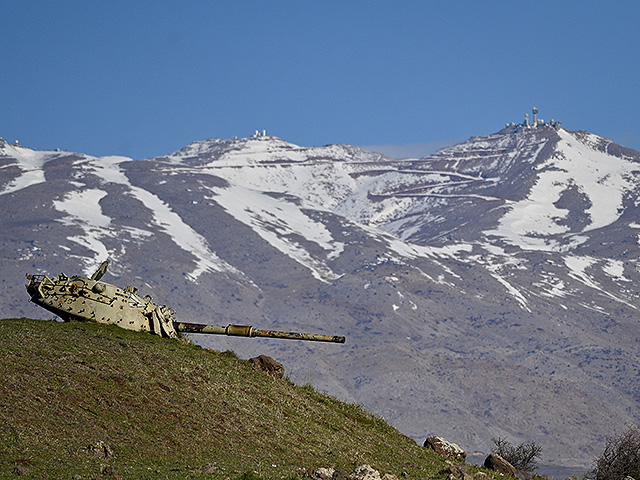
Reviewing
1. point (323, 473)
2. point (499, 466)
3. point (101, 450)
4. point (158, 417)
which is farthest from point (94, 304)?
point (499, 466)

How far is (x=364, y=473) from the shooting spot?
22.1m

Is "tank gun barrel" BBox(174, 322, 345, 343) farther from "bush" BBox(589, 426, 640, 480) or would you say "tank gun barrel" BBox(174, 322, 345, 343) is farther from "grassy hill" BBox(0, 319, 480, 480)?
"bush" BBox(589, 426, 640, 480)

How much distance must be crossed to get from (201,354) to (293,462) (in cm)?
786

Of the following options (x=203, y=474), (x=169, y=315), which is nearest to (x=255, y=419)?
(x=203, y=474)

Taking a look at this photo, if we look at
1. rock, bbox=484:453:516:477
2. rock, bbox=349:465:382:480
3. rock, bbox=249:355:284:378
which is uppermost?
rock, bbox=349:465:382:480

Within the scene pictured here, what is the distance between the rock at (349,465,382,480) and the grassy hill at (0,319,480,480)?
109 cm

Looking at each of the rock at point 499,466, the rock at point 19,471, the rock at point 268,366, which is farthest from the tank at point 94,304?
the rock at point 19,471

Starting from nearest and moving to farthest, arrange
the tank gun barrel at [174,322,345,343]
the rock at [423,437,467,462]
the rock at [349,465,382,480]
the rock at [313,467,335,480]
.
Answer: the rock at [349,465,382,480] < the rock at [313,467,335,480] < the rock at [423,437,467,462] < the tank gun barrel at [174,322,345,343]

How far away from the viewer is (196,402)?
25.1 metres

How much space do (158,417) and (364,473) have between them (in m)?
4.77

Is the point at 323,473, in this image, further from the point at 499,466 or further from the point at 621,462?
the point at 621,462

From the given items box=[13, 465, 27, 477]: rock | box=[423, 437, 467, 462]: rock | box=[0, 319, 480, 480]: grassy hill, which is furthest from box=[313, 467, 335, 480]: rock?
box=[423, 437, 467, 462]: rock

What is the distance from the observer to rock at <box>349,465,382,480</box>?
2183cm

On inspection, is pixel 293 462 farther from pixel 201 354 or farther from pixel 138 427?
pixel 201 354
